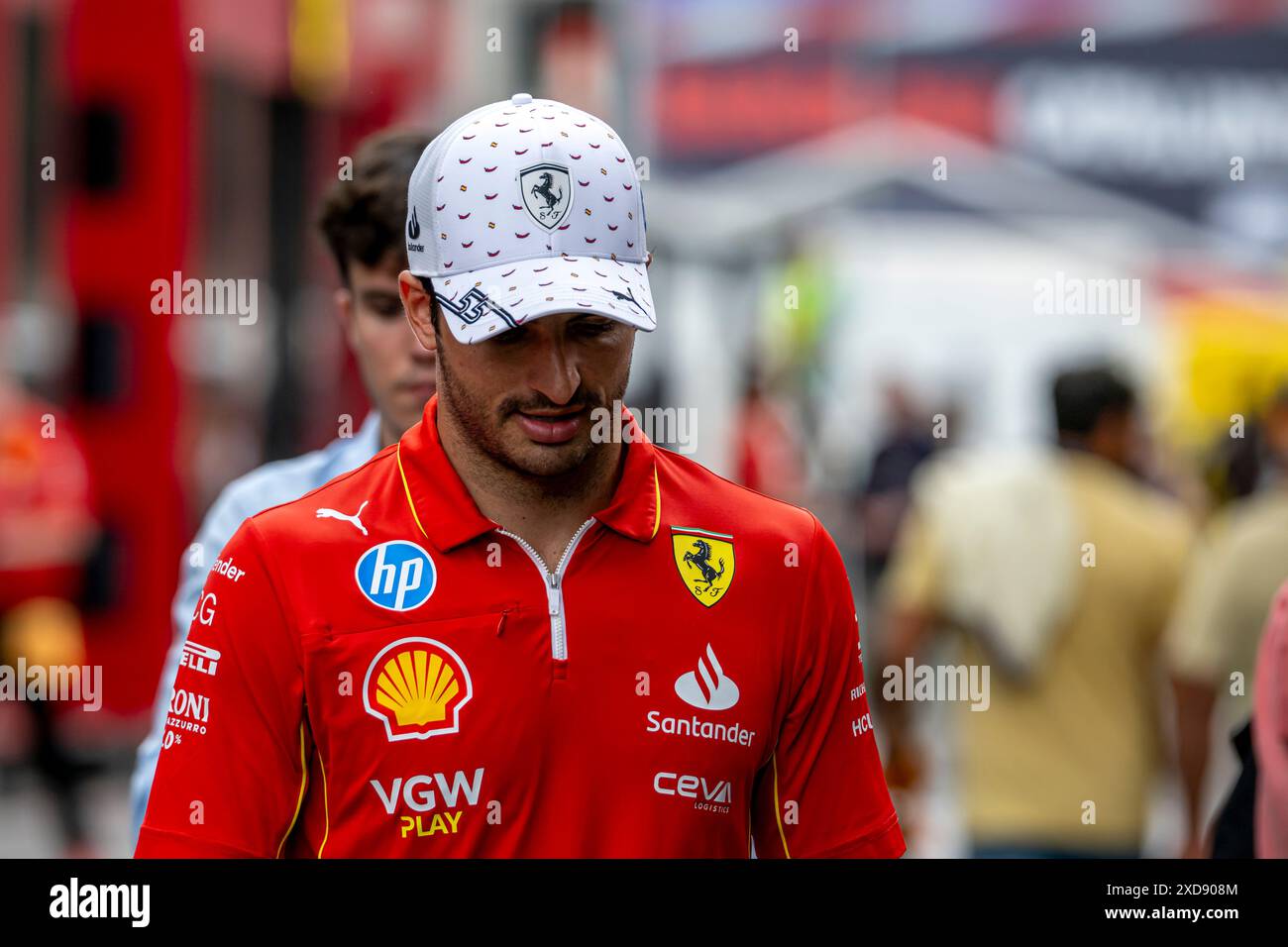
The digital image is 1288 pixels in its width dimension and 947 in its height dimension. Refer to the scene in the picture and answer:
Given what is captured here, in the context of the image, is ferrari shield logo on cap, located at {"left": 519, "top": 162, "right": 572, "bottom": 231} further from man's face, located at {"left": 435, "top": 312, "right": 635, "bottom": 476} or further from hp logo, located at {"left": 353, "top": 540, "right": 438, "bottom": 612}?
hp logo, located at {"left": 353, "top": 540, "right": 438, "bottom": 612}

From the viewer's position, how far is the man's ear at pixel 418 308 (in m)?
2.65

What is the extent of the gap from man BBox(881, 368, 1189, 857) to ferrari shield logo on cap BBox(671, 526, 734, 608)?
3.12 m

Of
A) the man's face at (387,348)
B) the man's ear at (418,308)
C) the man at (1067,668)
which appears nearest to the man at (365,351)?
the man's face at (387,348)

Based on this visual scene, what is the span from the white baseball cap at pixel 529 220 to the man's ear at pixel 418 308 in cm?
8

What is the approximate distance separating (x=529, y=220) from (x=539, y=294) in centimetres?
11

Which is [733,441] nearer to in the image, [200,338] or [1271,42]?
[200,338]

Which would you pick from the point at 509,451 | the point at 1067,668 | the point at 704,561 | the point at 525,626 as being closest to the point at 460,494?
the point at 509,451

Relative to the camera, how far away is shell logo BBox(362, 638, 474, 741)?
244 centimetres

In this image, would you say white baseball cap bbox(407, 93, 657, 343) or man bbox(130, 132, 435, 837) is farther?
man bbox(130, 132, 435, 837)

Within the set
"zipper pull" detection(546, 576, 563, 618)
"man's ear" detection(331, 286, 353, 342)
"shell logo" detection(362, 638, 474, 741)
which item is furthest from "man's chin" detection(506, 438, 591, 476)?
"man's ear" detection(331, 286, 353, 342)

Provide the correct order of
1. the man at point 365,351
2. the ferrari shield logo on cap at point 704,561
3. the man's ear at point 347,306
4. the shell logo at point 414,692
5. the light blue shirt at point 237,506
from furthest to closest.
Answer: the man's ear at point 347,306
the man at point 365,351
the light blue shirt at point 237,506
the ferrari shield logo on cap at point 704,561
the shell logo at point 414,692

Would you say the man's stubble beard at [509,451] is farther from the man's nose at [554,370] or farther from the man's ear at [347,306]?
the man's ear at [347,306]

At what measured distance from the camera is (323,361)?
19.3 m

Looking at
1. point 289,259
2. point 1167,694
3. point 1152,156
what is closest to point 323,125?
point 289,259
